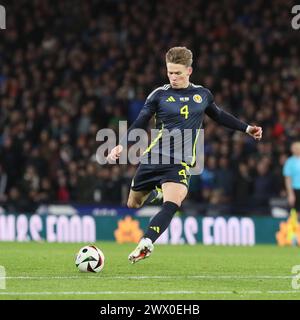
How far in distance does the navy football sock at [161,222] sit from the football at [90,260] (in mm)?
609

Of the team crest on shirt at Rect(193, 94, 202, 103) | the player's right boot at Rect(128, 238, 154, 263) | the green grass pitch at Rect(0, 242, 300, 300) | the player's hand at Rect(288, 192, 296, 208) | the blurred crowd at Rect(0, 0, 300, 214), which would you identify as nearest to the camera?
the green grass pitch at Rect(0, 242, 300, 300)

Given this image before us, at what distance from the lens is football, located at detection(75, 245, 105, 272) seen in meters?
9.64

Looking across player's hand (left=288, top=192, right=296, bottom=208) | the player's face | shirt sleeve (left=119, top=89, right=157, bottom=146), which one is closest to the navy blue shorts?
shirt sleeve (left=119, top=89, right=157, bottom=146)

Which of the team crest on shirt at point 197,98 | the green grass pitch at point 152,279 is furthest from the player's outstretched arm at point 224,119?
the green grass pitch at point 152,279

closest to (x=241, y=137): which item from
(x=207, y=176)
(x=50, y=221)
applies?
(x=207, y=176)

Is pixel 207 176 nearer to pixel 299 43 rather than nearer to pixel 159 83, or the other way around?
pixel 159 83

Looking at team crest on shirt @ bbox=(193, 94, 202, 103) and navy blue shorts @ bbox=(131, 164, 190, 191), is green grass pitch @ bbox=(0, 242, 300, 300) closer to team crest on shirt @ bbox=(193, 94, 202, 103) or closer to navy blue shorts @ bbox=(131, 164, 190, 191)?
navy blue shorts @ bbox=(131, 164, 190, 191)

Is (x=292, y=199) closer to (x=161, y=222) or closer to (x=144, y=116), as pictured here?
(x=144, y=116)

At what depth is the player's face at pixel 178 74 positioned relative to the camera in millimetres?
9907

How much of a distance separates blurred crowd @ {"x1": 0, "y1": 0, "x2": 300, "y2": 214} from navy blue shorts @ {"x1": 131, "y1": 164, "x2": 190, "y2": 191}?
9255 mm
